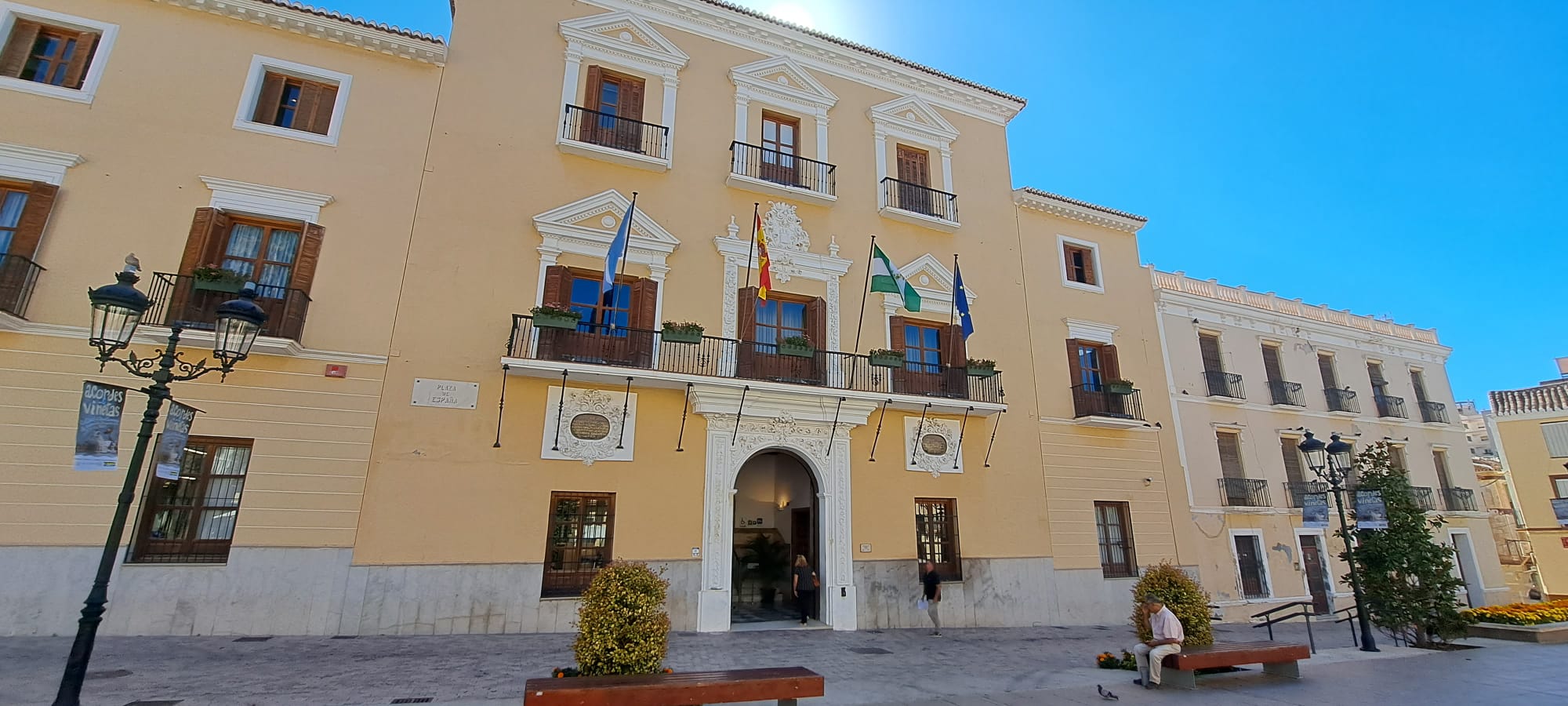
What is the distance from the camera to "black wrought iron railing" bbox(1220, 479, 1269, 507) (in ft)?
62.3

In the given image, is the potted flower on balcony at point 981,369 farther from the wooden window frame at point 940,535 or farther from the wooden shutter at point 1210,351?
the wooden shutter at point 1210,351

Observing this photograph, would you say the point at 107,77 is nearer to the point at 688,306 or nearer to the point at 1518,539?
the point at 688,306

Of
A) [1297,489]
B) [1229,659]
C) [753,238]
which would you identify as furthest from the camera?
[1297,489]

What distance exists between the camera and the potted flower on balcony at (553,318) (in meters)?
11.8

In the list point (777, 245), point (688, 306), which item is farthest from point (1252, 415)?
point (688, 306)

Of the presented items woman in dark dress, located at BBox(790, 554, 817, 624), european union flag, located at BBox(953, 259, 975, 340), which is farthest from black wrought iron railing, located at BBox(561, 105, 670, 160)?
woman in dark dress, located at BBox(790, 554, 817, 624)

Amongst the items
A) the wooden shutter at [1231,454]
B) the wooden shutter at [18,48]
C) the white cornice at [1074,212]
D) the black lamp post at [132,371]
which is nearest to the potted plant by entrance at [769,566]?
the white cornice at [1074,212]

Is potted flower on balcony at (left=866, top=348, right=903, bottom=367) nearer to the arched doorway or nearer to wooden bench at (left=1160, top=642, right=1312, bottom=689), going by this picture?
the arched doorway

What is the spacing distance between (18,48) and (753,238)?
12657mm

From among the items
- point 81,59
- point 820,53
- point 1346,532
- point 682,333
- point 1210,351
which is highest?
point 820,53

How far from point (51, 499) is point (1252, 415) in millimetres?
27005

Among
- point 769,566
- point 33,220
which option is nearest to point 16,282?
point 33,220

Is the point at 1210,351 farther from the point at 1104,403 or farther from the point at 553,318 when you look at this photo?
the point at 553,318

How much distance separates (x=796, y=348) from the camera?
44.4 ft
